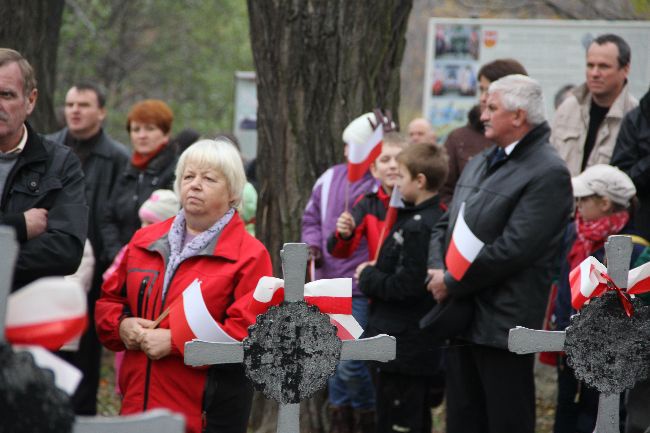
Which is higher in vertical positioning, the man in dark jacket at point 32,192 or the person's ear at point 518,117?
the person's ear at point 518,117

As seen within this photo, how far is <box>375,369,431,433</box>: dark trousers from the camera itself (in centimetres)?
610

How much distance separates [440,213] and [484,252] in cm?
78

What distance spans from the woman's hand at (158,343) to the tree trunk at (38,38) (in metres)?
4.64

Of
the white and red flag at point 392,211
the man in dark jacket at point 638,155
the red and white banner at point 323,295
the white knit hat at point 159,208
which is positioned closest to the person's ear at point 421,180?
the white and red flag at point 392,211

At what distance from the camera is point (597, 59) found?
7242 mm

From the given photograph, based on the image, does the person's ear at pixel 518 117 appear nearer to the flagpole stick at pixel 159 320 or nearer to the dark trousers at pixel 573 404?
the dark trousers at pixel 573 404

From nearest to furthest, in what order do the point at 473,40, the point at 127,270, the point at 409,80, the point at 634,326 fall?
the point at 634,326 → the point at 127,270 → the point at 473,40 → the point at 409,80

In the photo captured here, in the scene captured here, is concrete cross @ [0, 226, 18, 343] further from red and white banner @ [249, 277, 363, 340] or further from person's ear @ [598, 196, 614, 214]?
person's ear @ [598, 196, 614, 214]

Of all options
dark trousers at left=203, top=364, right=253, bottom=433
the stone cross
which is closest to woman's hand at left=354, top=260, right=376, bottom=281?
dark trousers at left=203, top=364, right=253, bottom=433

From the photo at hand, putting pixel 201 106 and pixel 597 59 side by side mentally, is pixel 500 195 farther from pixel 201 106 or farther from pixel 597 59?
pixel 201 106

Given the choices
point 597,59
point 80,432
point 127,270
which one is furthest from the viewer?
point 597,59

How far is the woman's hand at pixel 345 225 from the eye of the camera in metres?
6.45

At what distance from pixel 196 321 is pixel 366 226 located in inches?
94.4

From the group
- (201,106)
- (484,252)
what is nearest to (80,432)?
(484,252)
